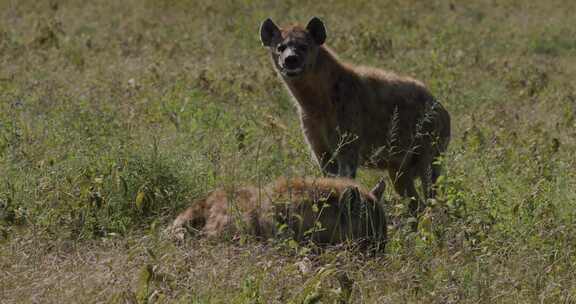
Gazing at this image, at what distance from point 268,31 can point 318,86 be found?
0.64 m

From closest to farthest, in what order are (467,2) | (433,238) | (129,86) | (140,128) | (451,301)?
(451,301) → (433,238) → (140,128) → (129,86) → (467,2)

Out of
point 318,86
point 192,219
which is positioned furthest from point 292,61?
point 192,219

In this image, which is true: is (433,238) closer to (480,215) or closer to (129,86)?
(480,215)

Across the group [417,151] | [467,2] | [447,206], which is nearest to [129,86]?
[417,151]

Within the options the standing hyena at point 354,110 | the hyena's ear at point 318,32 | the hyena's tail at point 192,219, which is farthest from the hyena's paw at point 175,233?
the hyena's ear at point 318,32

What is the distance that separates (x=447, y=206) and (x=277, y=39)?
6.90 feet

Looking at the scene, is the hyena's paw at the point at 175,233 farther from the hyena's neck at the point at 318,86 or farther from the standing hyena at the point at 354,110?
the hyena's neck at the point at 318,86

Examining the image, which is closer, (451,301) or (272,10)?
(451,301)

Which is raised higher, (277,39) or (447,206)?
(277,39)

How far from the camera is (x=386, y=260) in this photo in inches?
189

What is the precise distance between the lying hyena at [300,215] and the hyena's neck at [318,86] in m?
1.62

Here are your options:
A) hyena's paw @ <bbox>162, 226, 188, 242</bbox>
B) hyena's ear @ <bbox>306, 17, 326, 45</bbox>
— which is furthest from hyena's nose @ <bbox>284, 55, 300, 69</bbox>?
hyena's paw @ <bbox>162, 226, 188, 242</bbox>

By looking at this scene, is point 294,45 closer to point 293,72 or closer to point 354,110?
point 293,72

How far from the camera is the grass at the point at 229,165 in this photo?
4395 millimetres
